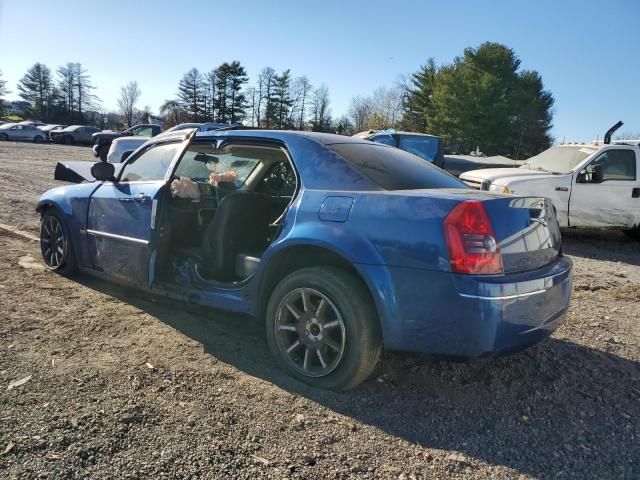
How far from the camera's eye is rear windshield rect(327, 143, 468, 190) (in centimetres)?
319

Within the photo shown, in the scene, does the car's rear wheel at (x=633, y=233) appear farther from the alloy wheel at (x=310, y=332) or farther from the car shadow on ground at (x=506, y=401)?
the alloy wheel at (x=310, y=332)

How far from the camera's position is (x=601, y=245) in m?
8.90

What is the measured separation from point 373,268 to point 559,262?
1312mm

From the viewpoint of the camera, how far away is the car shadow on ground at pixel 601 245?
7.90 m

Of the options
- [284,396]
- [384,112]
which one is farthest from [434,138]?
[384,112]

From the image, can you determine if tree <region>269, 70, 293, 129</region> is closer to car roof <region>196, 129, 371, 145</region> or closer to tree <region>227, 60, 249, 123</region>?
tree <region>227, 60, 249, 123</region>

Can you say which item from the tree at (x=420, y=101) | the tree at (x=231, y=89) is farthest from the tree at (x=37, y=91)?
the tree at (x=420, y=101)

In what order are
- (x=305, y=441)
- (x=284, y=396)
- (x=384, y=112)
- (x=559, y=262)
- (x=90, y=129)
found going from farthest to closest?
(x=384, y=112) → (x=90, y=129) → (x=559, y=262) → (x=284, y=396) → (x=305, y=441)

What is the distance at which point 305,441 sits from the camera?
2539 mm

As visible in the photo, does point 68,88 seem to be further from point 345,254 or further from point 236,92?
point 345,254

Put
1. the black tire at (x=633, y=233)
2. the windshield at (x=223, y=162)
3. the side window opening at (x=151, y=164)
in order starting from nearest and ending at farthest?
1. the side window opening at (x=151, y=164)
2. the windshield at (x=223, y=162)
3. the black tire at (x=633, y=233)

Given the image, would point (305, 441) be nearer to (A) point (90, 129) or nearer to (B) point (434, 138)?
(B) point (434, 138)

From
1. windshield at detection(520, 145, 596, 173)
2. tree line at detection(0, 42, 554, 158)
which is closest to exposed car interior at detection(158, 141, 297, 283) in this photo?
windshield at detection(520, 145, 596, 173)

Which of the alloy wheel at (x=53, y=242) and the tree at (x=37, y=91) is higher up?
the tree at (x=37, y=91)
